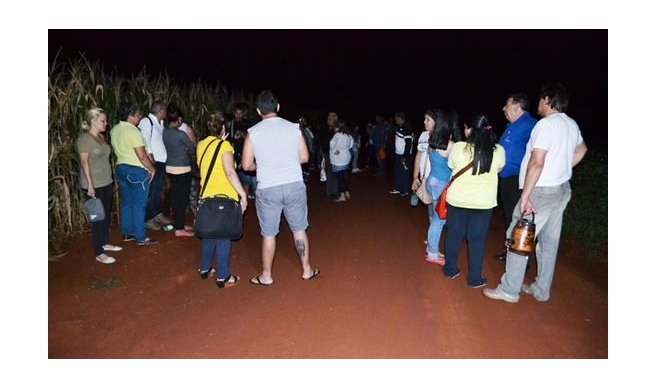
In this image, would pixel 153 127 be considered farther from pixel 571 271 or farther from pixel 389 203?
pixel 571 271

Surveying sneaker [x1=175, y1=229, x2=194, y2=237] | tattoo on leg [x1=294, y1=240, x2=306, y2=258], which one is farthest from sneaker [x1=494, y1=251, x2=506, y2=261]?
sneaker [x1=175, y1=229, x2=194, y2=237]

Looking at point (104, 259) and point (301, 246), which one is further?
point (104, 259)

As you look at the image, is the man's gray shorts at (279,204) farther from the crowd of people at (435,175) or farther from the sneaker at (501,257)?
the sneaker at (501,257)

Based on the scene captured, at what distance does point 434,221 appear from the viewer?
5.99 metres

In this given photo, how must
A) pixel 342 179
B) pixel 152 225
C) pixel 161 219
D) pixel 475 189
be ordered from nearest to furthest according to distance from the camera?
pixel 475 189
pixel 152 225
pixel 161 219
pixel 342 179

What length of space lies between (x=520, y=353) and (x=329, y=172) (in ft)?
24.1

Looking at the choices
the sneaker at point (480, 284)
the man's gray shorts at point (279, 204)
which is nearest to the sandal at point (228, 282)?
the man's gray shorts at point (279, 204)

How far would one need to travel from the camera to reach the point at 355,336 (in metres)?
4.21

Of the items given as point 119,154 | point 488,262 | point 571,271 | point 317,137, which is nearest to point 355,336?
point 488,262

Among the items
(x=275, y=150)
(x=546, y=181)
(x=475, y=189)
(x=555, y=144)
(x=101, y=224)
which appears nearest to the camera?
(x=555, y=144)

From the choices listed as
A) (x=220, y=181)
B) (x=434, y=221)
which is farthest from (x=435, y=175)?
(x=220, y=181)

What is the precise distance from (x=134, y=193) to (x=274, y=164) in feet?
8.95

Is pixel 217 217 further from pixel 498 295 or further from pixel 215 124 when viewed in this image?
pixel 498 295

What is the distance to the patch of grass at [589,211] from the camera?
280 inches
